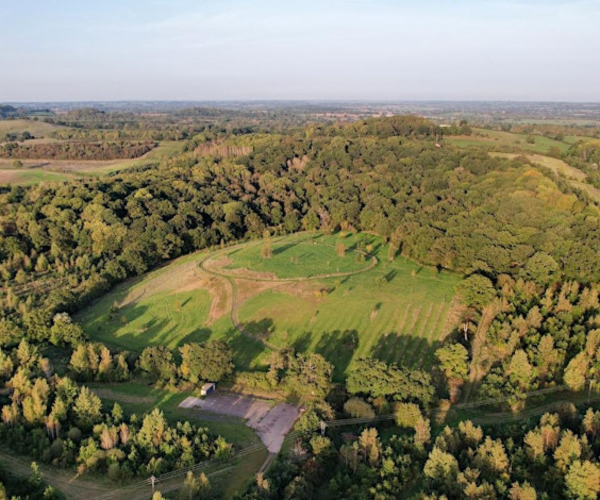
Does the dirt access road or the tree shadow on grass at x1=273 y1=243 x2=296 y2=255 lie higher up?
the tree shadow on grass at x1=273 y1=243 x2=296 y2=255

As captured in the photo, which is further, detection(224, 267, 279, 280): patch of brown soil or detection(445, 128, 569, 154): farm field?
detection(445, 128, 569, 154): farm field

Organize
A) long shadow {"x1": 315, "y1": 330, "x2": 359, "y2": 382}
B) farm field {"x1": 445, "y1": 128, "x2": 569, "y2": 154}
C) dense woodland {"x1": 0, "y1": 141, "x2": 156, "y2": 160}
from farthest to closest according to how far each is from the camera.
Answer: dense woodland {"x1": 0, "y1": 141, "x2": 156, "y2": 160} < farm field {"x1": 445, "y1": 128, "x2": 569, "y2": 154} < long shadow {"x1": 315, "y1": 330, "x2": 359, "y2": 382}

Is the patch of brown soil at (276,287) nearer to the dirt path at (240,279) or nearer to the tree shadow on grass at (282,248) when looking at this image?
the dirt path at (240,279)

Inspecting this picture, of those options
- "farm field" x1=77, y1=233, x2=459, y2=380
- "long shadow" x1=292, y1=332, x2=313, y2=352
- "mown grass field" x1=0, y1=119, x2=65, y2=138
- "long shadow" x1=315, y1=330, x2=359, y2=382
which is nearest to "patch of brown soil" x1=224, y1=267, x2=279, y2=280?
"farm field" x1=77, y1=233, x2=459, y2=380

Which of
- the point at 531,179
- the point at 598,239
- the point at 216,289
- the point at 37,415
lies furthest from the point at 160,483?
the point at 531,179

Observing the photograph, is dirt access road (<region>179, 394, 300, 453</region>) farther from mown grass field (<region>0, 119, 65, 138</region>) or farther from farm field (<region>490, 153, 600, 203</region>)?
mown grass field (<region>0, 119, 65, 138</region>)
